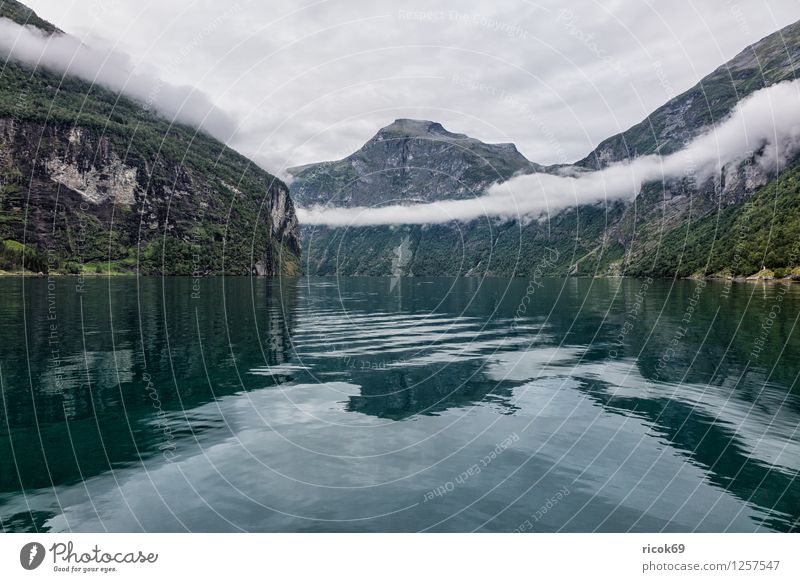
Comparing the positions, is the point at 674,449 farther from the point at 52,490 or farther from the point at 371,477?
Answer: the point at 52,490

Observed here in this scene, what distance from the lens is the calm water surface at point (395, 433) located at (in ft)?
63.5

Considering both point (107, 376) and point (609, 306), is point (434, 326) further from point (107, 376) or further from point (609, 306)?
point (609, 306)

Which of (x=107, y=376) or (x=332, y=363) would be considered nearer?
(x=107, y=376)

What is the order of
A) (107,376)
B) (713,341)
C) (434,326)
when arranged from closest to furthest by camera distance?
1. (107,376)
2. (713,341)
3. (434,326)

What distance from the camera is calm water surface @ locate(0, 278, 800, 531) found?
19344 millimetres

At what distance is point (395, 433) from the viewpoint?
29188 mm

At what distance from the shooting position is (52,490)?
20562 mm

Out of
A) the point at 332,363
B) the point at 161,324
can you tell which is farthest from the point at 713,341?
the point at 161,324

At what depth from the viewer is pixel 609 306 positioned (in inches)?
4363

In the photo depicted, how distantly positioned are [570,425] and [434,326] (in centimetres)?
4614

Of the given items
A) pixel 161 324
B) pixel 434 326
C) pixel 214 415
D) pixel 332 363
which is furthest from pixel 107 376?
pixel 434 326
